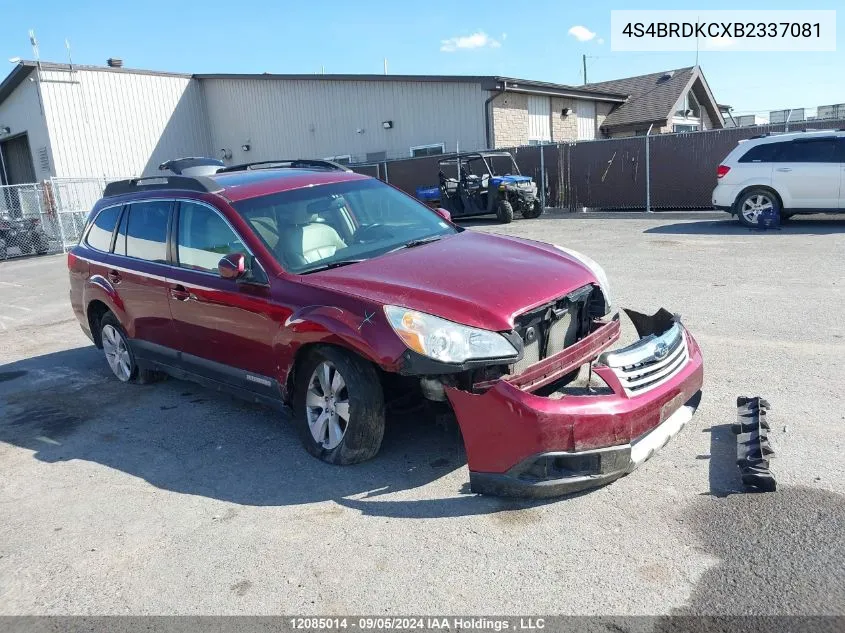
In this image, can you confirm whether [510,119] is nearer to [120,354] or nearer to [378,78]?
[378,78]

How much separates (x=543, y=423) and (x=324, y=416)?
149 cm

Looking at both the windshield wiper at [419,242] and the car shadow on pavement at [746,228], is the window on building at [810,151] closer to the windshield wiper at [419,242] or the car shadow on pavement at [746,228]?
the car shadow on pavement at [746,228]

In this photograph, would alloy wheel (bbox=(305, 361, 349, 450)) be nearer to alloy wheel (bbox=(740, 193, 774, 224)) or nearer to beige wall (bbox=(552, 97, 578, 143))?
alloy wheel (bbox=(740, 193, 774, 224))

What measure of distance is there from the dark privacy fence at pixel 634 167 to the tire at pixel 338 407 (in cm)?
1525

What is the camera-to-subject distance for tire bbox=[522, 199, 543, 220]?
58.6 feet

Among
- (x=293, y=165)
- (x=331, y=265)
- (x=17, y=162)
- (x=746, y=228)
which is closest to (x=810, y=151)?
(x=746, y=228)

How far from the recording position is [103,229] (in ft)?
20.7

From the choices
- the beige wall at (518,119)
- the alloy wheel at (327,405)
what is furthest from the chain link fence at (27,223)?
the alloy wheel at (327,405)

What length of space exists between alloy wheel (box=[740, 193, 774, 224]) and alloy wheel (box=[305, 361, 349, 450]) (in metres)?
11.4

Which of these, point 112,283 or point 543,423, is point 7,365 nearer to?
point 112,283

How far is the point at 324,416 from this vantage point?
4184 millimetres

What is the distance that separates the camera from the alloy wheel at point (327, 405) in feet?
13.3

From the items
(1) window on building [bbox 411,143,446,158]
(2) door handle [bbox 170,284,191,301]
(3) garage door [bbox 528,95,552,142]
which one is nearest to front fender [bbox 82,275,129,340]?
(2) door handle [bbox 170,284,191,301]

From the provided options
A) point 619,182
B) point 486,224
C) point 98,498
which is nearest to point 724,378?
point 98,498
